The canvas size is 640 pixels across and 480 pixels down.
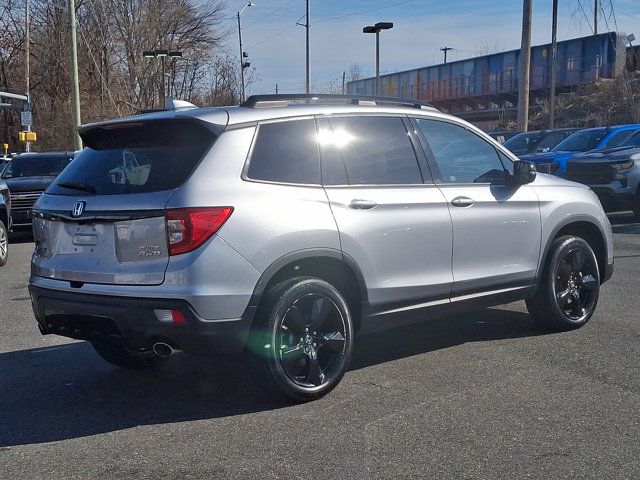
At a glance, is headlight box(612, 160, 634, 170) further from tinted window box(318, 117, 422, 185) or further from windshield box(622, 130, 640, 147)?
tinted window box(318, 117, 422, 185)

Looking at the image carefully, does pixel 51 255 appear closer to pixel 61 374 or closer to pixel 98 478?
pixel 61 374

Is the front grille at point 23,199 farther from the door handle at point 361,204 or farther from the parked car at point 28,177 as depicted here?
the door handle at point 361,204

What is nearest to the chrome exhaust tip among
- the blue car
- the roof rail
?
the roof rail

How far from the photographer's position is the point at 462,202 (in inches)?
231

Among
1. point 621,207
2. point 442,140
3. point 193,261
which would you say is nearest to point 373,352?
point 442,140

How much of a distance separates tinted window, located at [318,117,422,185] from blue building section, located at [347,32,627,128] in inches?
1254

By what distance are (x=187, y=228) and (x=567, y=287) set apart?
3.75 m

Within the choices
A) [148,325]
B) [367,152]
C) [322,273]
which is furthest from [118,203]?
[367,152]

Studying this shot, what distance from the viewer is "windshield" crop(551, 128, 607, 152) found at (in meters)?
17.1

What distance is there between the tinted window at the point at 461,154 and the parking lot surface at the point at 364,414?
1381mm

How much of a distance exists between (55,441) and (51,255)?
4.03 feet

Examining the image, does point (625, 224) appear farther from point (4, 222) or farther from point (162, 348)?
point (162, 348)

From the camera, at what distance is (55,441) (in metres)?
4.52

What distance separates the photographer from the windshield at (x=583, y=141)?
56.2ft
